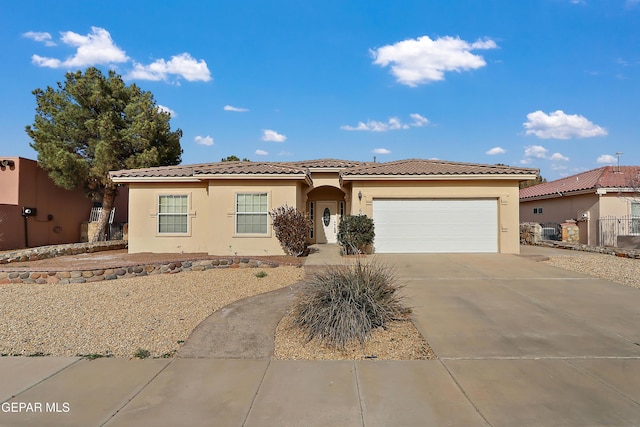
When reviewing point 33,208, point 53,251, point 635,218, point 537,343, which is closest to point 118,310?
point 537,343

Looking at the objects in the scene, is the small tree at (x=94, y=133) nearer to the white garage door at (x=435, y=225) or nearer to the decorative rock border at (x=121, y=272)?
the decorative rock border at (x=121, y=272)

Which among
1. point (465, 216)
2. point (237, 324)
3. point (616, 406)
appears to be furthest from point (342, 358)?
point (465, 216)

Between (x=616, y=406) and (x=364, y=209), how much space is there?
11.3 metres

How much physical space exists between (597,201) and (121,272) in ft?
65.1

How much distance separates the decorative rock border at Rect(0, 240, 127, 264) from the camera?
1262 cm

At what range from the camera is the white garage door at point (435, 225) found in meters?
14.7

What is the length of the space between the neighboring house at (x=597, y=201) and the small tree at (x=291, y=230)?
13.9 m

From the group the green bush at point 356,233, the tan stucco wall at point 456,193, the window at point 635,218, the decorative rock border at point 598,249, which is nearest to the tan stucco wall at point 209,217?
the green bush at point 356,233

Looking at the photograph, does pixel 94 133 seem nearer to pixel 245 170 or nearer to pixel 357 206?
pixel 245 170

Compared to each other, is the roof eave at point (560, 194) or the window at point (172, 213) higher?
the roof eave at point (560, 194)

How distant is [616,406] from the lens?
3.67m

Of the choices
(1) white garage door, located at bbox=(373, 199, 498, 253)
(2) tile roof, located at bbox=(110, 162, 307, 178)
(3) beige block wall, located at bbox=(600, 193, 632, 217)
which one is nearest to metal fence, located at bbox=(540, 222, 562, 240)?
(3) beige block wall, located at bbox=(600, 193, 632, 217)

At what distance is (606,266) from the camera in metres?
11.6

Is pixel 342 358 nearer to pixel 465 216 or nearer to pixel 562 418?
pixel 562 418
